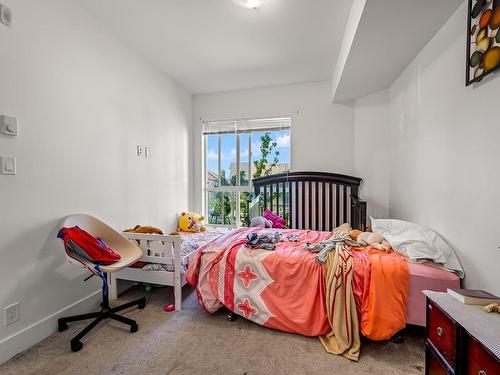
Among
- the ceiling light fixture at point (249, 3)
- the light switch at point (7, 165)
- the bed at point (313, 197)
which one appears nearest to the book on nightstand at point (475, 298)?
the bed at point (313, 197)

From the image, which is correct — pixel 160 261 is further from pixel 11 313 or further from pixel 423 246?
Result: pixel 423 246

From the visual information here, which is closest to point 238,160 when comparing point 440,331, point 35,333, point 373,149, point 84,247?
point 373,149

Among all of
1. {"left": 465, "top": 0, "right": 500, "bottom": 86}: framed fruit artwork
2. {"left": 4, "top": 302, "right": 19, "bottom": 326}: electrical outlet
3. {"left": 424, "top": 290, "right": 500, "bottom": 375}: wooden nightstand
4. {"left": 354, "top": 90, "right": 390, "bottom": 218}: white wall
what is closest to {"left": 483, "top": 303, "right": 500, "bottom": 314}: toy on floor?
{"left": 424, "top": 290, "right": 500, "bottom": 375}: wooden nightstand

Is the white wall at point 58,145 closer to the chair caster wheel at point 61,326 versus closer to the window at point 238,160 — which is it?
the chair caster wheel at point 61,326

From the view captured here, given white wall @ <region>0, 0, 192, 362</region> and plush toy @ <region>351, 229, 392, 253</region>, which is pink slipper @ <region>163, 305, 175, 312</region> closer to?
white wall @ <region>0, 0, 192, 362</region>

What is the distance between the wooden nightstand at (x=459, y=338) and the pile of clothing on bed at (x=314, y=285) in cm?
36

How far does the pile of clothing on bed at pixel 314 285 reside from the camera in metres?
1.58

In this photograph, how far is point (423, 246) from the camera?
1689 mm

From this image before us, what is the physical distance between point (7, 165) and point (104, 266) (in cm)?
89

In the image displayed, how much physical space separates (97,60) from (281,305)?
2.66 meters

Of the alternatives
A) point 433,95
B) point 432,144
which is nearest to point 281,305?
point 432,144

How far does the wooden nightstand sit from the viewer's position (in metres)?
0.87

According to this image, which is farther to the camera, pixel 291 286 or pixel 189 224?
pixel 189 224

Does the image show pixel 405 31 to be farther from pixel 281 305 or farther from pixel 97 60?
pixel 97 60
